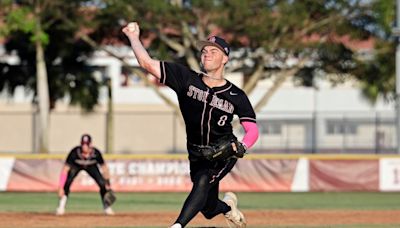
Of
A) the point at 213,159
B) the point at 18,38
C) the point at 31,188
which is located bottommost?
the point at 31,188

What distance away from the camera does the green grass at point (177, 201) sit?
23728mm

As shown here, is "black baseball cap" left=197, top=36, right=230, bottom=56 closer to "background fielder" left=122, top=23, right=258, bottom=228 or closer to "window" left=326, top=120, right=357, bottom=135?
"background fielder" left=122, top=23, right=258, bottom=228

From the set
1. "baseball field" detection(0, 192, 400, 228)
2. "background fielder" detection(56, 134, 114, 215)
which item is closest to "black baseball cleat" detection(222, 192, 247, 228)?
"baseball field" detection(0, 192, 400, 228)

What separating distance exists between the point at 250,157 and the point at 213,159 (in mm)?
21275

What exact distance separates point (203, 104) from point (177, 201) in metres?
16.6

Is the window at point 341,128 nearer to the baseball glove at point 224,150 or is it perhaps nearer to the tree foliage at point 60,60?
the tree foliage at point 60,60

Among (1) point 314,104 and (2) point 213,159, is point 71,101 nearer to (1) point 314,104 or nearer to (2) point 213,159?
(1) point 314,104

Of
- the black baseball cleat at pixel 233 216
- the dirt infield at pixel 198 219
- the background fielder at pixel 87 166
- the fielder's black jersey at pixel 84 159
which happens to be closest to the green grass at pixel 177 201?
the background fielder at pixel 87 166

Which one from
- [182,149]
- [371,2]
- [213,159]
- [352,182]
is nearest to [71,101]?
[182,149]

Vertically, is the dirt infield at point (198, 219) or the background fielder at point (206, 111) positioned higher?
the background fielder at point (206, 111)

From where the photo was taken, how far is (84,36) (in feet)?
134

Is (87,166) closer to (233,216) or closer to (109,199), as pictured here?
(109,199)

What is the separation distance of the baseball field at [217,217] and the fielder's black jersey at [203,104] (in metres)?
6.59

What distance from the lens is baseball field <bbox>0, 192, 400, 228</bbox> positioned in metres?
17.7
